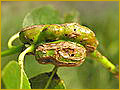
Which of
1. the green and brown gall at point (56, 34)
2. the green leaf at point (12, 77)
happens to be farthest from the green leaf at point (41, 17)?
the green leaf at point (12, 77)

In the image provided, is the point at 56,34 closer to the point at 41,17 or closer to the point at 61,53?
the point at 61,53

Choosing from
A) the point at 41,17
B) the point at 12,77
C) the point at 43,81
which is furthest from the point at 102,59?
the point at 12,77

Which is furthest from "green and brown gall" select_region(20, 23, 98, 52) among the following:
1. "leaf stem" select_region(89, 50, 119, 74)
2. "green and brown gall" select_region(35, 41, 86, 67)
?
"leaf stem" select_region(89, 50, 119, 74)

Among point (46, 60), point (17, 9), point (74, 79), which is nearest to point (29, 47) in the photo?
point (46, 60)

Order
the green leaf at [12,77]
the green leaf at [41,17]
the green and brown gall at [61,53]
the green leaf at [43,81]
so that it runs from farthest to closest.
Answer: the green leaf at [41,17] → the green leaf at [43,81] → the green and brown gall at [61,53] → the green leaf at [12,77]

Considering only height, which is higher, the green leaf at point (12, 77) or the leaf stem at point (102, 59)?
the green leaf at point (12, 77)

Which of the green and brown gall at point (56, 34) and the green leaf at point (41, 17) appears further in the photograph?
the green leaf at point (41, 17)

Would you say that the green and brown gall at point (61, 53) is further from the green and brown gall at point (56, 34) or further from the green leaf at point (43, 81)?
the green leaf at point (43, 81)

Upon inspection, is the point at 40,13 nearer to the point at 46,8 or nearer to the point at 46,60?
the point at 46,8
